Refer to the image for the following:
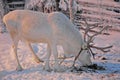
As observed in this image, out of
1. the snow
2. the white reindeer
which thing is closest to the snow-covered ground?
the snow

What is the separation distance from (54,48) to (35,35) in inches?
23.1

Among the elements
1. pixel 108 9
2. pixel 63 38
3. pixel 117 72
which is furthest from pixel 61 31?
pixel 108 9

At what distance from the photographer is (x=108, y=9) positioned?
1634cm

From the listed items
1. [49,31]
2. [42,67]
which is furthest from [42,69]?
[49,31]

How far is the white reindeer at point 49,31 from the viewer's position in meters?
8.88

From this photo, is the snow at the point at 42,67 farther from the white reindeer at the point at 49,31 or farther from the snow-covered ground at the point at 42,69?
the white reindeer at the point at 49,31

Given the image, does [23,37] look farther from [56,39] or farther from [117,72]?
[117,72]

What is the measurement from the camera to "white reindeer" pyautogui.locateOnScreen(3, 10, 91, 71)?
8.88 m

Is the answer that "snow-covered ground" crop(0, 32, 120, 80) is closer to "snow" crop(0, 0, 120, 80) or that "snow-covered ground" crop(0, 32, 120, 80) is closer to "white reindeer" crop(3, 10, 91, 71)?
"snow" crop(0, 0, 120, 80)

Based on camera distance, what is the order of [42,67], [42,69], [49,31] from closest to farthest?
[49,31]
[42,69]
[42,67]

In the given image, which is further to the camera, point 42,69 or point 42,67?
point 42,67

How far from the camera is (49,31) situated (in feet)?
29.1

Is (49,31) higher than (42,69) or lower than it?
higher

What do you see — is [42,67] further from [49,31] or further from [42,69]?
[49,31]
